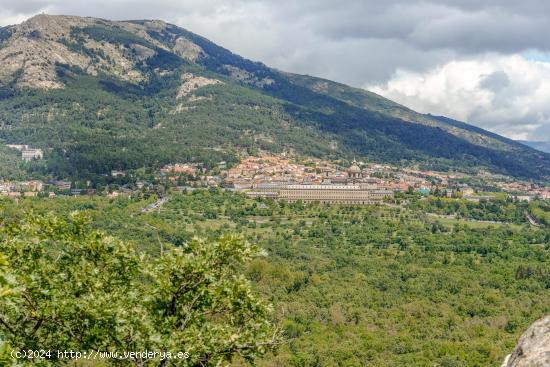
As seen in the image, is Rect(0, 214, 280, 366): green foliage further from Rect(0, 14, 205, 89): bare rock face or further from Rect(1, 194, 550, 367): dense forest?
Rect(0, 14, 205, 89): bare rock face

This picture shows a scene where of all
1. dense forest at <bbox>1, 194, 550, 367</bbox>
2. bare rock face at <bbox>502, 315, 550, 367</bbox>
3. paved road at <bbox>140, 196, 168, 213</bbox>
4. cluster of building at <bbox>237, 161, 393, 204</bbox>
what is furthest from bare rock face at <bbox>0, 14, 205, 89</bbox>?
bare rock face at <bbox>502, 315, 550, 367</bbox>

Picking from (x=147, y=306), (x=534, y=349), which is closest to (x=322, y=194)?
(x=147, y=306)

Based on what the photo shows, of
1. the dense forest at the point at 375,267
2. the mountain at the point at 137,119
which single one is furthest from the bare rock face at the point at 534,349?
the mountain at the point at 137,119

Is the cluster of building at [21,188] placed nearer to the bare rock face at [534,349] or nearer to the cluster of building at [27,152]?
the cluster of building at [27,152]

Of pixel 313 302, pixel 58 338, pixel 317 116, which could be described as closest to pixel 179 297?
pixel 58 338

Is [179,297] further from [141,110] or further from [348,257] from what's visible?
[141,110]
